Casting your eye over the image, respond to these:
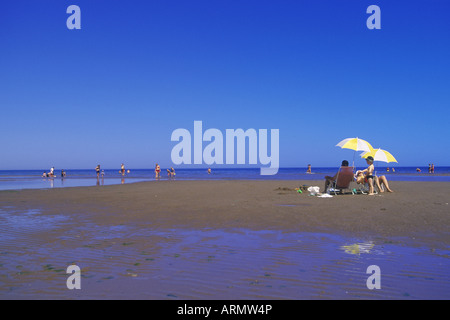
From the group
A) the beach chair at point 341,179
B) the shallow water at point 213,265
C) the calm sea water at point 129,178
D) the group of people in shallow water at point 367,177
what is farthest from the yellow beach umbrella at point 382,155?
the calm sea water at point 129,178

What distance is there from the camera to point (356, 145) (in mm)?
15547

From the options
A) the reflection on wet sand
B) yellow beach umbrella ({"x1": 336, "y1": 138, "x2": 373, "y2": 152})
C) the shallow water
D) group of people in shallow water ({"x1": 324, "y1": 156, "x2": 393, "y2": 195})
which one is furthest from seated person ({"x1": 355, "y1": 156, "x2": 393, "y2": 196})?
the reflection on wet sand

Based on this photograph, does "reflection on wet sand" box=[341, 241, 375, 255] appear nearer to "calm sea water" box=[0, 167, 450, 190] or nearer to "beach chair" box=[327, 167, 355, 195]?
"beach chair" box=[327, 167, 355, 195]

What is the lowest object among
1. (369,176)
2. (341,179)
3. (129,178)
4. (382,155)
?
(129,178)

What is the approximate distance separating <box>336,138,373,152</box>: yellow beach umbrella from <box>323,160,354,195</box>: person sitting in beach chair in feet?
2.33

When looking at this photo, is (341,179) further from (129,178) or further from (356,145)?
(129,178)

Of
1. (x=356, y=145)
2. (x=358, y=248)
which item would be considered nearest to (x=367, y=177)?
(x=356, y=145)

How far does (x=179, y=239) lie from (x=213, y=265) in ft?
6.35

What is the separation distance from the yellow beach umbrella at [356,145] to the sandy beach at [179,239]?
3.46 metres
